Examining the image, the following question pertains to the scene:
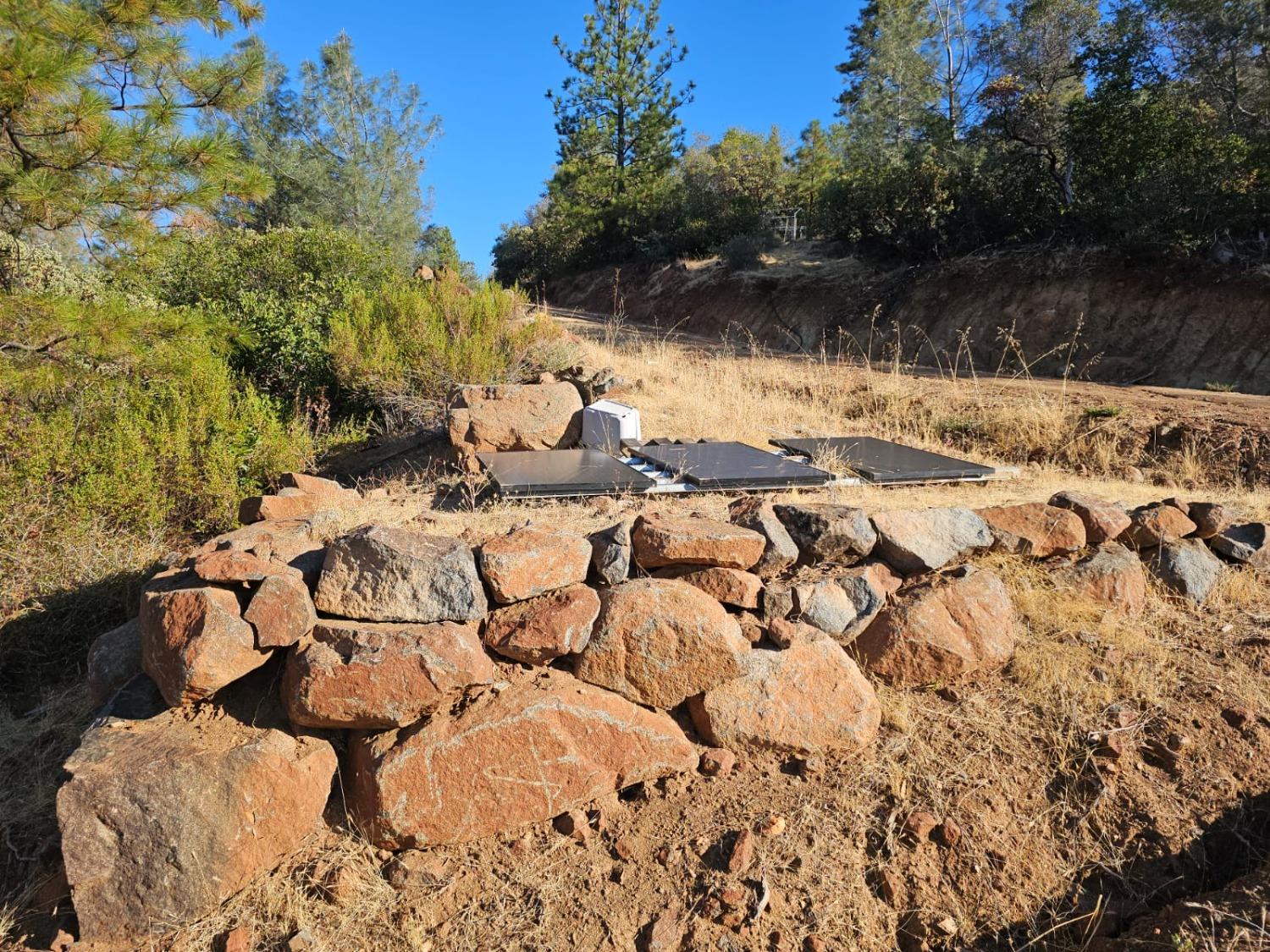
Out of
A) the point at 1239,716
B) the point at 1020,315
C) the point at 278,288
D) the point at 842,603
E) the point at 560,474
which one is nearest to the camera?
the point at 1239,716

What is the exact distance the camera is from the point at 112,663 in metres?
2.79

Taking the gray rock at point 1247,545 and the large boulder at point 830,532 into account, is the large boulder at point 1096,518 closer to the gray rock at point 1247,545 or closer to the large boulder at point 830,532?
the gray rock at point 1247,545

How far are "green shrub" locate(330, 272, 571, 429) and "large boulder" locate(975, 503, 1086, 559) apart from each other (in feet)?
15.0

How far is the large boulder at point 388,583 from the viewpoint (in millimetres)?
2539

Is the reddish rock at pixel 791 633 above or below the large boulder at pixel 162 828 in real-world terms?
above

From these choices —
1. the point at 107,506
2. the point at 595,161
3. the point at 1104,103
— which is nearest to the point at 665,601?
the point at 107,506

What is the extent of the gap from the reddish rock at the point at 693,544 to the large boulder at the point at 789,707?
389mm

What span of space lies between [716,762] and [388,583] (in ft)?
4.45

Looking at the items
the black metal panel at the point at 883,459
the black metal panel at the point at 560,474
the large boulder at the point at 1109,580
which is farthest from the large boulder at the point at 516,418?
the large boulder at the point at 1109,580

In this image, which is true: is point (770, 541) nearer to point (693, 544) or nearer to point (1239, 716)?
point (693, 544)

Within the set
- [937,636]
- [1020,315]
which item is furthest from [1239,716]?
[1020,315]

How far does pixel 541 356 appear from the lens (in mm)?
7488

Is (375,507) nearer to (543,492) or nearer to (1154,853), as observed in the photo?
(543,492)

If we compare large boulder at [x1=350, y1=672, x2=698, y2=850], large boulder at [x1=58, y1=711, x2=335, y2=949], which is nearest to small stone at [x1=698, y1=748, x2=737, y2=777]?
large boulder at [x1=350, y1=672, x2=698, y2=850]
